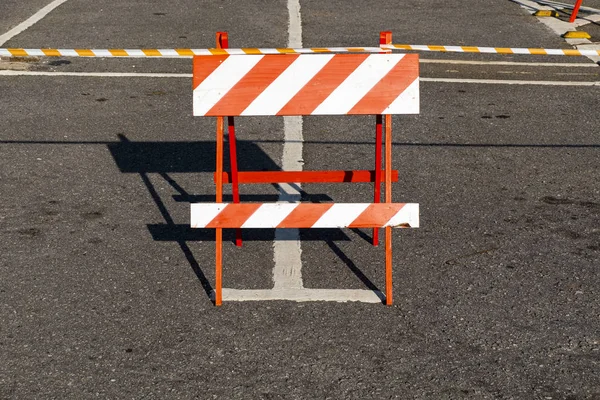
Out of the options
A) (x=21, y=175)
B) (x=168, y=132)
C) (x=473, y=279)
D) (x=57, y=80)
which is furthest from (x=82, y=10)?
(x=473, y=279)

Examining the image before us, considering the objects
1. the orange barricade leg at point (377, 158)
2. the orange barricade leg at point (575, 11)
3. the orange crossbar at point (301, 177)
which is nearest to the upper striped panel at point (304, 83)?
the orange barricade leg at point (377, 158)

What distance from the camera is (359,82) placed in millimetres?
5422

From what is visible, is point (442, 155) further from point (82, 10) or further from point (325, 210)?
point (82, 10)

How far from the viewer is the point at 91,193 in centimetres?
719

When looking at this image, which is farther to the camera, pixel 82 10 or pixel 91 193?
pixel 82 10

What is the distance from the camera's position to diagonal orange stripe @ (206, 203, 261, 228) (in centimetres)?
542

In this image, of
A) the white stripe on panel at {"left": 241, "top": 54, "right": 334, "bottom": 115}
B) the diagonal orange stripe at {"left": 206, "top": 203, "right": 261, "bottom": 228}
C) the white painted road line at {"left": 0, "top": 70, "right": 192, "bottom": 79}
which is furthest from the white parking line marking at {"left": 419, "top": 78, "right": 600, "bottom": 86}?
the diagonal orange stripe at {"left": 206, "top": 203, "right": 261, "bottom": 228}

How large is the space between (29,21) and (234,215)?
363 inches

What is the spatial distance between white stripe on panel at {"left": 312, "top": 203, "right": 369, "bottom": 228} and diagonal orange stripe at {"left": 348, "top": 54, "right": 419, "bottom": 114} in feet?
1.88

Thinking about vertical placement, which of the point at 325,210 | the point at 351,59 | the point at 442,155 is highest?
the point at 351,59

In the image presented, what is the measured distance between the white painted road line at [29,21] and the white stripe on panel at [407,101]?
8039 millimetres

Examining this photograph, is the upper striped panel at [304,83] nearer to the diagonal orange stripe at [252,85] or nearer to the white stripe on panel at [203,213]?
the diagonal orange stripe at [252,85]

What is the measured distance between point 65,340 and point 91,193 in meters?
2.36

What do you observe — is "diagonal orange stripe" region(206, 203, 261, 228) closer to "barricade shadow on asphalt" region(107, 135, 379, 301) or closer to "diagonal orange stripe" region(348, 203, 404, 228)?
"barricade shadow on asphalt" region(107, 135, 379, 301)
